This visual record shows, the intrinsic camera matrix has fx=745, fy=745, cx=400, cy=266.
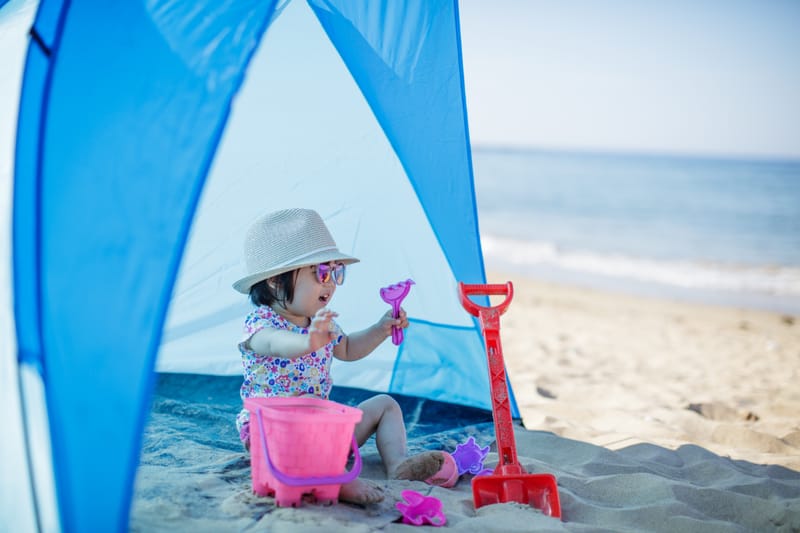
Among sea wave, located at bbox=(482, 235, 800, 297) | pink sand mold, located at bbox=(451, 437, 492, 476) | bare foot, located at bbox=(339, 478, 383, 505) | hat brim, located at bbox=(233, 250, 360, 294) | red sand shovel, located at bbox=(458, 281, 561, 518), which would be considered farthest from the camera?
sea wave, located at bbox=(482, 235, 800, 297)

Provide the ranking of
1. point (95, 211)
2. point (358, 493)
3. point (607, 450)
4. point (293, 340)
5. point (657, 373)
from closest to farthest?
1. point (95, 211)
2. point (358, 493)
3. point (293, 340)
4. point (607, 450)
5. point (657, 373)

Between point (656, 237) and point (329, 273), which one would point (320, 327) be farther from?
point (656, 237)

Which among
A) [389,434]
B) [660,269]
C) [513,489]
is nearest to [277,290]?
[389,434]

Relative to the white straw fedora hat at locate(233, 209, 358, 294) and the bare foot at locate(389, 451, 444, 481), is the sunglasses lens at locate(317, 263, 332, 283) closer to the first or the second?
the white straw fedora hat at locate(233, 209, 358, 294)

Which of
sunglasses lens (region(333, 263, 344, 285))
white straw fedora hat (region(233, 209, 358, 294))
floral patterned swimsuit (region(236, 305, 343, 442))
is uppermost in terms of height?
white straw fedora hat (region(233, 209, 358, 294))

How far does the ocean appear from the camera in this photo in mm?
7609

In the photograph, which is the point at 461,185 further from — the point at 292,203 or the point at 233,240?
the point at 233,240

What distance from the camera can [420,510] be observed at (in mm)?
1848

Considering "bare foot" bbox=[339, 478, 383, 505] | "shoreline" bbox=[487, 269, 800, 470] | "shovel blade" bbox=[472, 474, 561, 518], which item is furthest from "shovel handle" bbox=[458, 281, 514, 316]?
"shoreline" bbox=[487, 269, 800, 470]

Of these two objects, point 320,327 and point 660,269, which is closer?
point 320,327

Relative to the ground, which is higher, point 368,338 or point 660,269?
point 660,269

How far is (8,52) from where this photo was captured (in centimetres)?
183

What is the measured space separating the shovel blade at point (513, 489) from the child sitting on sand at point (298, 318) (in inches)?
7.2

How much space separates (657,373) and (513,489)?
2344 mm
